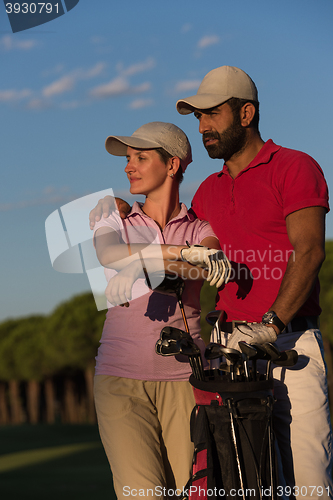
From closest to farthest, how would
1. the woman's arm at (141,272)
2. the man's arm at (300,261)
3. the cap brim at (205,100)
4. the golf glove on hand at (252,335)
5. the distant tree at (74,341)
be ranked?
the golf glove on hand at (252,335) → the woman's arm at (141,272) → the man's arm at (300,261) → the cap brim at (205,100) → the distant tree at (74,341)

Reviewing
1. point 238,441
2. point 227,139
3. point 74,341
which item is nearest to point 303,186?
point 227,139

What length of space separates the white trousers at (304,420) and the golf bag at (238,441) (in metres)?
0.54

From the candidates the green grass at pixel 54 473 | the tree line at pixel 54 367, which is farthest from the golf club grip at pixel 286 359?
the tree line at pixel 54 367

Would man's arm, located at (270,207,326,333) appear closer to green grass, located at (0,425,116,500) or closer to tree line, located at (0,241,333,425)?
green grass, located at (0,425,116,500)

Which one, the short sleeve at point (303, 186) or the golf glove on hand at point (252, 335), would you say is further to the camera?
the short sleeve at point (303, 186)

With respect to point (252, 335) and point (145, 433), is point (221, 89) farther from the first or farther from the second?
point (145, 433)

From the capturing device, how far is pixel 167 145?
3.82 metres

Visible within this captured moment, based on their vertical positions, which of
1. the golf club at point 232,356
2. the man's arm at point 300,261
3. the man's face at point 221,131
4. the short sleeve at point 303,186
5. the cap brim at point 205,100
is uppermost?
the cap brim at point 205,100

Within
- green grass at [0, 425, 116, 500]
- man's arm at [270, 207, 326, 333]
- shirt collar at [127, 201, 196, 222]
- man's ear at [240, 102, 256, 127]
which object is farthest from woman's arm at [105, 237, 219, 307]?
green grass at [0, 425, 116, 500]

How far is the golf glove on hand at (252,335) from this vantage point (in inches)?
115

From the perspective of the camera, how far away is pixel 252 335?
2928 mm

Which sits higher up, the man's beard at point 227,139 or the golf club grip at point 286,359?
the man's beard at point 227,139

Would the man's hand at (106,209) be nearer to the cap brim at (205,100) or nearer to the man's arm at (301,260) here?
the cap brim at (205,100)

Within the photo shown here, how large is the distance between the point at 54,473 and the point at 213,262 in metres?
13.5
